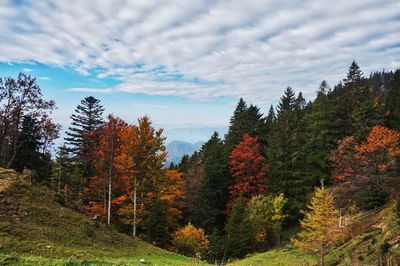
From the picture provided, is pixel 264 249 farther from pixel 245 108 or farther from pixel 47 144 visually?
pixel 245 108

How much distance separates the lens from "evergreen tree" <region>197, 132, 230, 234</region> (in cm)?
5675

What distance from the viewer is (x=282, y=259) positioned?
1390 inches

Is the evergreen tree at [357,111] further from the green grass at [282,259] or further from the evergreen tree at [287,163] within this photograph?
the green grass at [282,259]

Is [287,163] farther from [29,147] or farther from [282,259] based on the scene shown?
[29,147]

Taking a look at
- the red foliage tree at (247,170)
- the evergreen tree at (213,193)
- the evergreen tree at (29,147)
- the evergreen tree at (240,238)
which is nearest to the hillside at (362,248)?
the evergreen tree at (240,238)

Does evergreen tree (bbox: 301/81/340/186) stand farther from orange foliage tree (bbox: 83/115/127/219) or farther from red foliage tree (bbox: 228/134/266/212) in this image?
orange foliage tree (bbox: 83/115/127/219)

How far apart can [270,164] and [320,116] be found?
11.8m

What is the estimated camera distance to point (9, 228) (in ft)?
66.2

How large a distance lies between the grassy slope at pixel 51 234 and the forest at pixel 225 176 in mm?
3351

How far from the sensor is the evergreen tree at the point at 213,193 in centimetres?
5675

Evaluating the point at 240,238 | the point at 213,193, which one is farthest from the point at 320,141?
the point at 240,238

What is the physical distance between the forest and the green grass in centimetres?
125

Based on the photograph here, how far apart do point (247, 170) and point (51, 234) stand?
40922 mm

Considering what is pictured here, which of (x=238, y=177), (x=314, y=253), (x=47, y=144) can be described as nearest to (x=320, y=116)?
(x=238, y=177)
